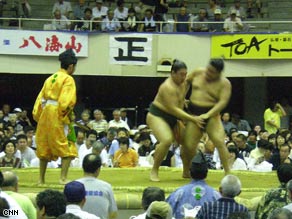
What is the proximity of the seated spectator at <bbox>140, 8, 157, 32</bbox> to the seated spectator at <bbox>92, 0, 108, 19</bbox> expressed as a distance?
33.6 inches

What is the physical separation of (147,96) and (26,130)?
6.43 meters

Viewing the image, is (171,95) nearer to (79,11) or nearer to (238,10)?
(79,11)

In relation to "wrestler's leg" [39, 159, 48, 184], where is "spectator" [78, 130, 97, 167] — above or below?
below

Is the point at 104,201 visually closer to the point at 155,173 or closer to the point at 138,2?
the point at 155,173

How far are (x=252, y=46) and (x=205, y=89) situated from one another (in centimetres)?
771

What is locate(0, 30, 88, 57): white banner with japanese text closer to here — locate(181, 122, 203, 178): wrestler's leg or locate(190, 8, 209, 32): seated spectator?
locate(190, 8, 209, 32): seated spectator

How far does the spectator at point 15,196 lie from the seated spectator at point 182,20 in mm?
10716

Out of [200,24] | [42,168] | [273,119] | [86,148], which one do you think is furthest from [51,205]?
[200,24]

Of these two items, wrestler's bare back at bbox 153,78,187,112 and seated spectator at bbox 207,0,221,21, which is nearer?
wrestler's bare back at bbox 153,78,187,112

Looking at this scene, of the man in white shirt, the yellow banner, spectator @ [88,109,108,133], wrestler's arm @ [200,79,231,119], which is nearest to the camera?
wrestler's arm @ [200,79,231,119]

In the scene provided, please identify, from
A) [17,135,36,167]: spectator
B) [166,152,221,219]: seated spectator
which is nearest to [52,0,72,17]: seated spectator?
[17,135,36,167]: spectator

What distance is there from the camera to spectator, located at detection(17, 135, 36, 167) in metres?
11.2

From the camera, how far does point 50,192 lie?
547cm

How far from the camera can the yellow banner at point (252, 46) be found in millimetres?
16219
